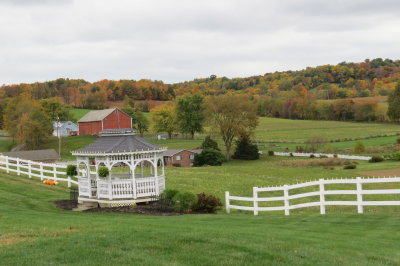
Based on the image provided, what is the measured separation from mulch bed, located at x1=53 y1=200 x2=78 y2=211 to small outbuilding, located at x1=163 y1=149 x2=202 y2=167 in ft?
159

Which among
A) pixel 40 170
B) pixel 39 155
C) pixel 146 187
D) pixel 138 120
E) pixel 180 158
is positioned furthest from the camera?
pixel 138 120

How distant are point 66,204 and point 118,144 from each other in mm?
3875

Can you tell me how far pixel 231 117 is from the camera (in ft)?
263

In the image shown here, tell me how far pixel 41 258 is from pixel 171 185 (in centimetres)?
2247

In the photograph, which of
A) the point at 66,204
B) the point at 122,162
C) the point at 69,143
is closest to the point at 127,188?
the point at 122,162

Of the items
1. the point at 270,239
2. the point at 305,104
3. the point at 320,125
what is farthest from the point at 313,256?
the point at 305,104

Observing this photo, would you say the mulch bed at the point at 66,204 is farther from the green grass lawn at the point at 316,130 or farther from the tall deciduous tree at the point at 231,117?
the green grass lawn at the point at 316,130

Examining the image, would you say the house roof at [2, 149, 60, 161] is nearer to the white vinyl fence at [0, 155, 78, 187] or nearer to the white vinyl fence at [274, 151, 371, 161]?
the white vinyl fence at [0, 155, 78, 187]

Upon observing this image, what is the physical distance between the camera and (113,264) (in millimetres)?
9797

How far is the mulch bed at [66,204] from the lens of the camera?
23.0m

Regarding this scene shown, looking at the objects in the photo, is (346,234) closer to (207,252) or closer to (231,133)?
(207,252)

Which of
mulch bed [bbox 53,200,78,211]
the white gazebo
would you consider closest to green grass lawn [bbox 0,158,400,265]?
mulch bed [bbox 53,200,78,211]

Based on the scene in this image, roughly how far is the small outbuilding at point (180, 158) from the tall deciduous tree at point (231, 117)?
20.3 feet

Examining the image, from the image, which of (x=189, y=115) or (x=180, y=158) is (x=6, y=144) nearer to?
(x=189, y=115)
